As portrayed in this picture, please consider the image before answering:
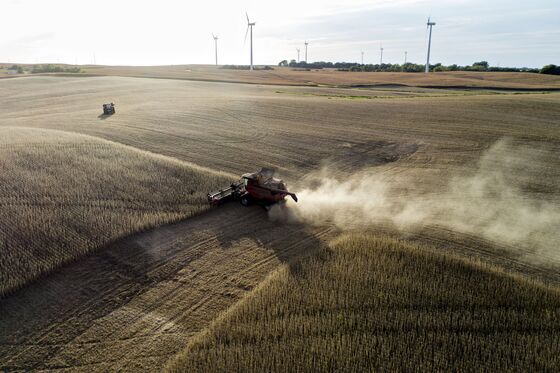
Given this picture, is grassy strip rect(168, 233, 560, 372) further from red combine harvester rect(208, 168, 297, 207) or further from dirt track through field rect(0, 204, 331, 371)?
red combine harvester rect(208, 168, 297, 207)

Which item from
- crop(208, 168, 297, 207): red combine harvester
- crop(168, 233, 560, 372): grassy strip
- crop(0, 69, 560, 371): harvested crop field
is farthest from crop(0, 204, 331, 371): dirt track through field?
crop(208, 168, 297, 207): red combine harvester

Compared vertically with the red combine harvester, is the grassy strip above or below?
below

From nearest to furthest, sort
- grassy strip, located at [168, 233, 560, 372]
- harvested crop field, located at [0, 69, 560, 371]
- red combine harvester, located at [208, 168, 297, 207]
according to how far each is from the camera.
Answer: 1. grassy strip, located at [168, 233, 560, 372]
2. harvested crop field, located at [0, 69, 560, 371]
3. red combine harvester, located at [208, 168, 297, 207]

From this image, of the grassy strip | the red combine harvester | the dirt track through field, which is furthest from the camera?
the red combine harvester

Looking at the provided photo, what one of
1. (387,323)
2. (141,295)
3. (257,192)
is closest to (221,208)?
(257,192)

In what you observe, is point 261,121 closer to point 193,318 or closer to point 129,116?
point 129,116

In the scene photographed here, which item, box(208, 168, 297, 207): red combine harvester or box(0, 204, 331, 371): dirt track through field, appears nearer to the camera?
box(0, 204, 331, 371): dirt track through field

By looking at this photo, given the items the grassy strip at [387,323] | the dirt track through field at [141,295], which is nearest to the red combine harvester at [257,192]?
the dirt track through field at [141,295]

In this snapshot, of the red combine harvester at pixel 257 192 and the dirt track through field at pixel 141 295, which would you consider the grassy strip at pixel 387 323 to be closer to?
the dirt track through field at pixel 141 295
